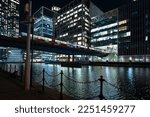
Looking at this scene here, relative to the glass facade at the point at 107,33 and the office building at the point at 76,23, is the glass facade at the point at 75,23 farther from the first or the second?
the glass facade at the point at 107,33

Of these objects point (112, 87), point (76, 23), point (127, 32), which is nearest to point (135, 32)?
point (127, 32)

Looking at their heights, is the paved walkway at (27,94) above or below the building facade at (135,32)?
below

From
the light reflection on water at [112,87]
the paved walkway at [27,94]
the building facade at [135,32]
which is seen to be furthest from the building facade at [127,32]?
the paved walkway at [27,94]

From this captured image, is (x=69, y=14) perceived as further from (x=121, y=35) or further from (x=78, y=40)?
(x=121, y=35)

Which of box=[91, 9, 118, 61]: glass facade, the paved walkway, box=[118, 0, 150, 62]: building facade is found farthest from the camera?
box=[91, 9, 118, 61]: glass facade

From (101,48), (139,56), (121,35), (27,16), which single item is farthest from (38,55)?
(27,16)

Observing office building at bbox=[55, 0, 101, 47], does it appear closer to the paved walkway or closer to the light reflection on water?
the light reflection on water

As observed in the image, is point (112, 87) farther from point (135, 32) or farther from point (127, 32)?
point (127, 32)

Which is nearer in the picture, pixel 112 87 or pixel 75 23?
pixel 112 87

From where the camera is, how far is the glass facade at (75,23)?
456 feet

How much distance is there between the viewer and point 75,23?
152 metres

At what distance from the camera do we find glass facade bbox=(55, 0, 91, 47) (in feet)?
456

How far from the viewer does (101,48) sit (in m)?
115

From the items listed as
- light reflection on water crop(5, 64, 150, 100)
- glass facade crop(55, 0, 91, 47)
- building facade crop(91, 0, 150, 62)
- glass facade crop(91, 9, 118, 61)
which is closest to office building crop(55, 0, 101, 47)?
glass facade crop(55, 0, 91, 47)
